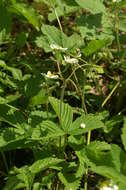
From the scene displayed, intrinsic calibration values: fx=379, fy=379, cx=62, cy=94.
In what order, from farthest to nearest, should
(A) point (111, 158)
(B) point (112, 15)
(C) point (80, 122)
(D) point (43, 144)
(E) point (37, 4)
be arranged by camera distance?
1. (E) point (37, 4)
2. (B) point (112, 15)
3. (D) point (43, 144)
4. (C) point (80, 122)
5. (A) point (111, 158)

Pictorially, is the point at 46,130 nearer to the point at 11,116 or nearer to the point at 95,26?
the point at 11,116

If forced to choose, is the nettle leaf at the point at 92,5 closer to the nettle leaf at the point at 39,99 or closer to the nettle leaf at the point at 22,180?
the nettle leaf at the point at 39,99

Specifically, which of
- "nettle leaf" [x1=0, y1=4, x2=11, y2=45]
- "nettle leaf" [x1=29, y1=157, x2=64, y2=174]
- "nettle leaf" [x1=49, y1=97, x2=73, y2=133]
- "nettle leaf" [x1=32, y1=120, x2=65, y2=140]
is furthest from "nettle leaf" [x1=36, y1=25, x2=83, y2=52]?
"nettle leaf" [x1=29, y1=157, x2=64, y2=174]

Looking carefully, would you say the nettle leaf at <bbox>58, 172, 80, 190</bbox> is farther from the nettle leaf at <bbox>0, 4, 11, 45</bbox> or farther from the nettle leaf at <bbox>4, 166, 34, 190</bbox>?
the nettle leaf at <bbox>0, 4, 11, 45</bbox>

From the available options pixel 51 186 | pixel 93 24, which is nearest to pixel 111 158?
pixel 51 186

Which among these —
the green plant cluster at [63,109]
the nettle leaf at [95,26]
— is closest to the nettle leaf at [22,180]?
the green plant cluster at [63,109]

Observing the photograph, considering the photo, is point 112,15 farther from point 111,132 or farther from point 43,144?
point 43,144

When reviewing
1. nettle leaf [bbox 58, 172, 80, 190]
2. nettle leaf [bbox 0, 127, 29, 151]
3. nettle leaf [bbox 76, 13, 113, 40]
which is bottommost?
nettle leaf [bbox 58, 172, 80, 190]
